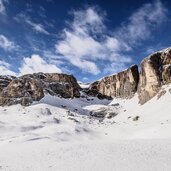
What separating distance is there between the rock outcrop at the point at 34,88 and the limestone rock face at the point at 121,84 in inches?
572

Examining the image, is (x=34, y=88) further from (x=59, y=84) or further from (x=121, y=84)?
(x=121, y=84)

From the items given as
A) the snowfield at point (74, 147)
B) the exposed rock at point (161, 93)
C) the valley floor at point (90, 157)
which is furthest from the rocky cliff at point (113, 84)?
the valley floor at point (90, 157)

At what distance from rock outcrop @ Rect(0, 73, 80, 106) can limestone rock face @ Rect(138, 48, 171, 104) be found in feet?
82.8

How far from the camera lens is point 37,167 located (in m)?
21.0

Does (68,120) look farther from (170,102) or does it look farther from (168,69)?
(168,69)

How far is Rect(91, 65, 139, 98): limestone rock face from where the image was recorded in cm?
10075

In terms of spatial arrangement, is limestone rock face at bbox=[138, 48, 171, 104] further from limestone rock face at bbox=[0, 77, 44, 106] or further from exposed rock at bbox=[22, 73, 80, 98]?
limestone rock face at bbox=[0, 77, 44, 106]

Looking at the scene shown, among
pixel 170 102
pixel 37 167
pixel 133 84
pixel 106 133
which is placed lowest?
pixel 37 167

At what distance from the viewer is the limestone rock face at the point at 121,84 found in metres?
101

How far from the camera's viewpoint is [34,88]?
83375 mm

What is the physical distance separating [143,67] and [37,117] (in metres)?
48.5

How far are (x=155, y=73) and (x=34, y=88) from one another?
34579mm

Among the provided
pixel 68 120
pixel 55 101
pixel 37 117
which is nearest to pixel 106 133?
pixel 68 120

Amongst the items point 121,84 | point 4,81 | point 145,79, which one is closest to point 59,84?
point 4,81
